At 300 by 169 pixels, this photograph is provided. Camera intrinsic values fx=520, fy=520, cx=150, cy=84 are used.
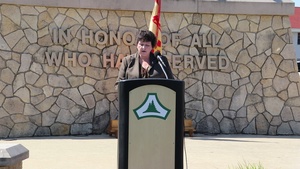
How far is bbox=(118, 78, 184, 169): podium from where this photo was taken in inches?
190

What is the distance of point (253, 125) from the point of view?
1250 centimetres

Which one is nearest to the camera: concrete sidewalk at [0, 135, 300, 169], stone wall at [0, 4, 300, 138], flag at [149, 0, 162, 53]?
concrete sidewalk at [0, 135, 300, 169]

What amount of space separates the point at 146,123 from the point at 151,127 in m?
0.06

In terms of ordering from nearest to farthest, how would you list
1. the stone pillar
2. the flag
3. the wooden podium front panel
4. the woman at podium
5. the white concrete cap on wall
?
1. the stone pillar
2. the wooden podium front panel
3. the woman at podium
4. the flag
5. the white concrete cap on wall

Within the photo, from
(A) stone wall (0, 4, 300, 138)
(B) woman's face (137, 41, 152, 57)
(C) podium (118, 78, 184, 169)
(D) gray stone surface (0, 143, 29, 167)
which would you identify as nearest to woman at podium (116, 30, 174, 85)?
(B) woman's face (137, 41, 152, 57)

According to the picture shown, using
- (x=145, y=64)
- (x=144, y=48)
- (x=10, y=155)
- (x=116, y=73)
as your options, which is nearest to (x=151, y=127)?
(x=145, y=64)

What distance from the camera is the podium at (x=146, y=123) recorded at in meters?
4.84

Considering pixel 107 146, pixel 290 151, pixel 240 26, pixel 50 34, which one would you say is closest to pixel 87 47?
pixel 50 34

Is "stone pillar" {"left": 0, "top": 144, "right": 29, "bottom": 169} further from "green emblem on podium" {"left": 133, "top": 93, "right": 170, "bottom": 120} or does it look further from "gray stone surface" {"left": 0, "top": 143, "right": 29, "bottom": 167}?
"green emblem on podium" {"left": 133, "top": 93, "right": 170, "bottom": 120}

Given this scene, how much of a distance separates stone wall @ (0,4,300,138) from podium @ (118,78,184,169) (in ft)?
22.7

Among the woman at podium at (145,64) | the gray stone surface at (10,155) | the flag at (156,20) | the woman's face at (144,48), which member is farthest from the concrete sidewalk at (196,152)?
the gray stone surface at (10,155)

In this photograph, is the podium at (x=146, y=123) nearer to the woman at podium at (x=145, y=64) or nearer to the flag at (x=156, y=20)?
the woman at podium at (x=145, y=64)

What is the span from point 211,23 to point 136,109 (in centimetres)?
798

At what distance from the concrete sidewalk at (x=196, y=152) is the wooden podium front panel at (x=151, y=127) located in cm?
208
